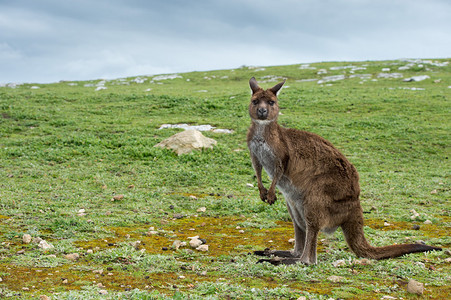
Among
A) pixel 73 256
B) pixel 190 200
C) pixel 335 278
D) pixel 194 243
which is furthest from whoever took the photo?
pixel 190 200

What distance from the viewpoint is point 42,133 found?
18859 mm

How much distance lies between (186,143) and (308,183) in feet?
32.9

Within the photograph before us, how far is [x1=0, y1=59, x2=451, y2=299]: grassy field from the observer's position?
501 centimetres

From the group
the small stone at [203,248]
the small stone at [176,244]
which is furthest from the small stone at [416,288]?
the small stone at [176,244]

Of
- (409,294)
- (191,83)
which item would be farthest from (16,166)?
(191,83)

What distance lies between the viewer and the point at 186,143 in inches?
604

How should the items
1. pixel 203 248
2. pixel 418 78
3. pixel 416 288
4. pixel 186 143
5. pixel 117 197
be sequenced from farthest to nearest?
pixel 418 78 < pixel 186 143 < pixel 117 197 < pixel 203 248 < pixel 416 288

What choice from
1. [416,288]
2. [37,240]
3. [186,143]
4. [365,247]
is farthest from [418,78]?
[37,240]

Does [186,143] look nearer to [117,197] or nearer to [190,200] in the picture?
[190,200]

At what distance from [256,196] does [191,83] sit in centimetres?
3242

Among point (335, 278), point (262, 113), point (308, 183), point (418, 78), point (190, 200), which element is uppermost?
point (418, 78)

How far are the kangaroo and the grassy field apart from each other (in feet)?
0.86

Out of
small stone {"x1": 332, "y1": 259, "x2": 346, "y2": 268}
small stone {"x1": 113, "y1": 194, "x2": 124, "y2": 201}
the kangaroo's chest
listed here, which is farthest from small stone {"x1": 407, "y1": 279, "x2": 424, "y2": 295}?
small stone {"x1": 113, "y1": 194, "x2": 124, "y2": 201}

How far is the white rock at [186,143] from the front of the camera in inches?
598
